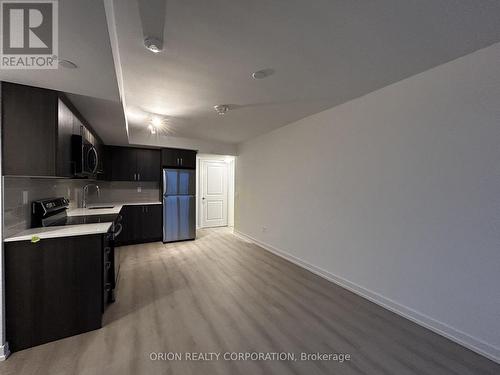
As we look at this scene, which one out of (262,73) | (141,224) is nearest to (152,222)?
(141,224)

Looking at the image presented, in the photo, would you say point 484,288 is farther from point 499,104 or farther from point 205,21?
point 205,21

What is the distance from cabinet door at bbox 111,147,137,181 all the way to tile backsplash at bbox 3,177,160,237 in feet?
1.12

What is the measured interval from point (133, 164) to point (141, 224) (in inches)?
56.0

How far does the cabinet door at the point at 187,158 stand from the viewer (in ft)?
15.8

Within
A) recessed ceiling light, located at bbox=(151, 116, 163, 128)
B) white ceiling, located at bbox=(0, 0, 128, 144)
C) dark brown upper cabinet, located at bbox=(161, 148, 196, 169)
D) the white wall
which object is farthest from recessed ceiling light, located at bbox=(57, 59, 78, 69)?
dark brown upper cabinet, located at bbox=(161, 148, 196, 169)

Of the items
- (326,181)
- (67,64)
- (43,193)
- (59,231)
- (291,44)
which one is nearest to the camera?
(67,64)

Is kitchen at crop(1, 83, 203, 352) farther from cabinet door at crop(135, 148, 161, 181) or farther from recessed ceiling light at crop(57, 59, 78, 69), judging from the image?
cabinet door at crop(135, 148, 161, 181)

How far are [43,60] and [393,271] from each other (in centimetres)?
369

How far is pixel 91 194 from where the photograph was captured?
4449 mm

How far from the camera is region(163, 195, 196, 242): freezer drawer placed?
4684mm

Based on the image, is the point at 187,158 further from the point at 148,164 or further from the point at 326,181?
the point at 326,181

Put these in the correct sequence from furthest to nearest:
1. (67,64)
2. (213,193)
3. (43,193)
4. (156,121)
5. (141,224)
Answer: (213,193), (141,224), (156,121), (43,193), (67,64)

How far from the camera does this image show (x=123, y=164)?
4.63 meters

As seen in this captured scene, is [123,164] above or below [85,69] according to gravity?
below
